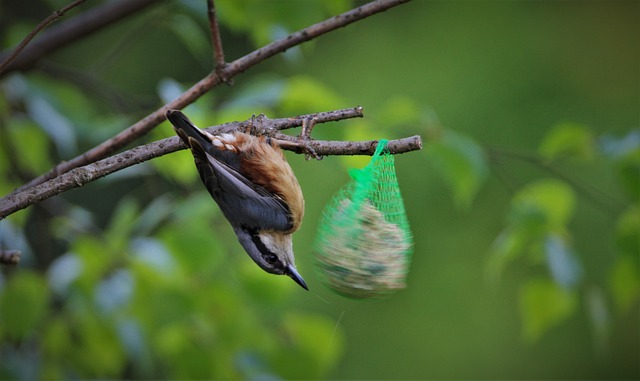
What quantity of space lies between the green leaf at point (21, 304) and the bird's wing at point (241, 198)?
2.52 ft

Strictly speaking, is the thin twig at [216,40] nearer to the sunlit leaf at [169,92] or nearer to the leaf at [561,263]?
the sunlit leaf at [169,92]

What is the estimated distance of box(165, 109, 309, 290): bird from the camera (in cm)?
180

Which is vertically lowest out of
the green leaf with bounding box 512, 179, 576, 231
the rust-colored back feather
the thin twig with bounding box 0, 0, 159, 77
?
the rust-colored back feather

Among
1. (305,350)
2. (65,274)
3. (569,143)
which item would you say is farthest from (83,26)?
(569,143)

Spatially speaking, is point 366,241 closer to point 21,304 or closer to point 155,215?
point 155,215

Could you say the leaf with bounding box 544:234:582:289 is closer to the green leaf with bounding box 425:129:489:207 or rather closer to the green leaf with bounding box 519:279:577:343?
the green leaf with bounding box 519:279:577:343

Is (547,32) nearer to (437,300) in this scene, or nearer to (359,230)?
(437,300)

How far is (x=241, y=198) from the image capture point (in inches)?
75.2

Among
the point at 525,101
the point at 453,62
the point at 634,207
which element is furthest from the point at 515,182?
the point at 634,207

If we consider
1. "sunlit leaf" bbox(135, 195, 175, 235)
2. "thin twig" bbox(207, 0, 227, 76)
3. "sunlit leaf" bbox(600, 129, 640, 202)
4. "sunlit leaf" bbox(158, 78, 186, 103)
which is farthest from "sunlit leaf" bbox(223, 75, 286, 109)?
"sunlit leaf" bbox(600, 129, 640, 202)

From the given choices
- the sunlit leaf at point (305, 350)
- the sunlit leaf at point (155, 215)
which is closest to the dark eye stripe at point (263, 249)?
the sunlit leaf at point (305, 350)

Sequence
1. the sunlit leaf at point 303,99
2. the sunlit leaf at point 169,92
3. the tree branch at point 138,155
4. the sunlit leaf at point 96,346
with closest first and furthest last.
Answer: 1. the tree branch at point 138,155
2. the sunlit leaf at point 169,92
3. the sunlit leaf at point 303,99
4. the sunlit leaf at point 96,346

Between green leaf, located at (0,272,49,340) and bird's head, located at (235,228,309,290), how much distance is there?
764 mm

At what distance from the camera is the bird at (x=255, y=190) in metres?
1.80
